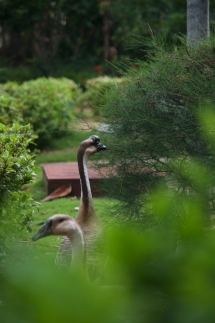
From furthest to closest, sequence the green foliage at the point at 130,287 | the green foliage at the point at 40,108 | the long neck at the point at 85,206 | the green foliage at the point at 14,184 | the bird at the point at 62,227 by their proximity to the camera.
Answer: the green foliage at the point at 40,108 → the green foliage at the point at 14,184 → the long neck at the point at 85,206 → the bird at the point at 62,227 → the green foliage at the point at 130,287

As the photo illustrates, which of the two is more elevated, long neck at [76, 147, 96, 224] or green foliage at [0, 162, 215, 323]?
green foliage at [0, 162, 215, 323]

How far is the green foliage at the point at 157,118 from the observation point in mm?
4531

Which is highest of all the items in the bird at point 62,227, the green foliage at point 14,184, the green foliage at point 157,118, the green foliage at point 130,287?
the green foliage at point 130,287

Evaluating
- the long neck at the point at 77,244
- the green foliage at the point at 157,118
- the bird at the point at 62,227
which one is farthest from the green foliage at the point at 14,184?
the bird at the point at 62,227

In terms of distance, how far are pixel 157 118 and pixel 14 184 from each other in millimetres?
1253

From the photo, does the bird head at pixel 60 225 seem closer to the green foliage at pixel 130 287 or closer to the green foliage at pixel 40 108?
the green foliage at pixel 130 287

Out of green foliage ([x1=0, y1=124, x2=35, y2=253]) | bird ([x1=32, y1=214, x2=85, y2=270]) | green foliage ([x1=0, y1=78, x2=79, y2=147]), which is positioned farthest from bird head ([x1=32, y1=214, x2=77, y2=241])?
green foliage ([x1=0, y1=78, x2=79, y2=147])

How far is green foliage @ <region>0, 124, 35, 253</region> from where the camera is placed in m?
5.20

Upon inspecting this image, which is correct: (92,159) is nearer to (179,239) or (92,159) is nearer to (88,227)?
(88,227)

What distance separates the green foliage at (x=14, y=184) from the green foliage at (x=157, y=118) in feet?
2.19

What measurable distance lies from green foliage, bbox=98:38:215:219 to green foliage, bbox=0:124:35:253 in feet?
2.19

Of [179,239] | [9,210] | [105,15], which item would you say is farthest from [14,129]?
[105,15]

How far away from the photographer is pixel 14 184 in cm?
534

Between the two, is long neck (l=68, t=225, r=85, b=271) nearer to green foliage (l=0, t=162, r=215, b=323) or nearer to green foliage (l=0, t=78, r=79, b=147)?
green foliage (l=0, t=162, r=215, b=323)
